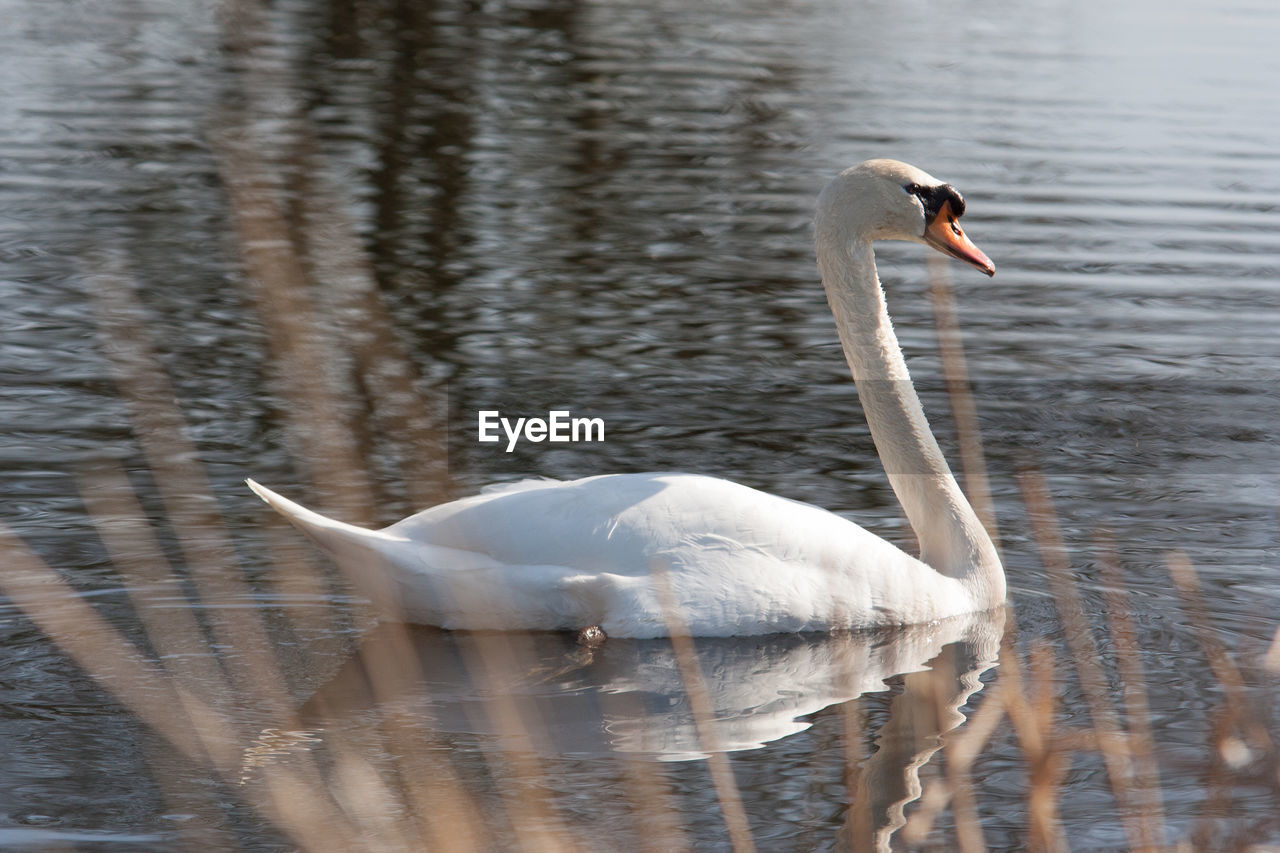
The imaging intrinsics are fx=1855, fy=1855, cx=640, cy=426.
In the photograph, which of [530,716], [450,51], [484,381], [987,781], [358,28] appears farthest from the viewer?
[358,28]

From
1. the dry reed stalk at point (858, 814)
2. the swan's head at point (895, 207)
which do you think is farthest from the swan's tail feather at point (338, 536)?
the swan's head at point (895, 207)

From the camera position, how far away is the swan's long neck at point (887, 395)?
6.51 m

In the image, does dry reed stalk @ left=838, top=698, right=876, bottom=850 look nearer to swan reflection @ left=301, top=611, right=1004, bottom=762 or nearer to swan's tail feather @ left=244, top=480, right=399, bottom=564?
swan reflection @ left=301, top=611, right=1004, bottom=762

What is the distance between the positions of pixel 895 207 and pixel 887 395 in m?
0.67

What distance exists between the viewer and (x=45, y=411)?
8.08 meters

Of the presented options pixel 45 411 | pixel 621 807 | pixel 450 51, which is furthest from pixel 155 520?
pixel 450 51

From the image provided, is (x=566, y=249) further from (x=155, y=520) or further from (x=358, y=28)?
(x=358, y=28)

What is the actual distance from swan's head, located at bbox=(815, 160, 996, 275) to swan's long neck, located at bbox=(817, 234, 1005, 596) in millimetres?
72

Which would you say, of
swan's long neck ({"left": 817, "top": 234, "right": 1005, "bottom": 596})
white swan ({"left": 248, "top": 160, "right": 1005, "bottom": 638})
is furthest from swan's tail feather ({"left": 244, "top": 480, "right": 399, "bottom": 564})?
swan's long neck ({"left": 817, "top": 234, "right": 1005, "bottom": 596})

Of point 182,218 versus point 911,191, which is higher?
point 911,191

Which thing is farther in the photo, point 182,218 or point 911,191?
point 182,218

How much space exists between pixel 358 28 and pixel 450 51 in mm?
2239

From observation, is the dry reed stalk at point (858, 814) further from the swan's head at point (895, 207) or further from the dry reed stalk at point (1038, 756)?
the swan's head at point (895, 207)

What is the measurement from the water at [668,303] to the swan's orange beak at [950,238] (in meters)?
1.17
